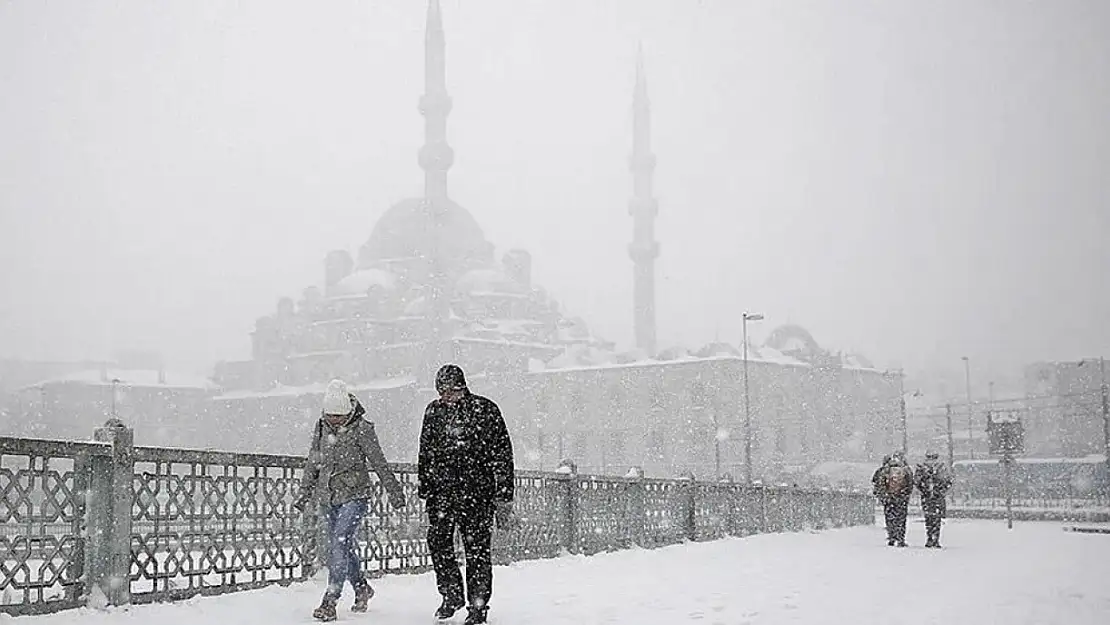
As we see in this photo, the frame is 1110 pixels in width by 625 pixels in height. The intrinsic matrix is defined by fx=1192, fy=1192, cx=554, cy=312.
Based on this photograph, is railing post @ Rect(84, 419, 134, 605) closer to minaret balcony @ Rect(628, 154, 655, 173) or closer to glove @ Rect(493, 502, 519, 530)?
glove @ Rect(493, 502, 519, 530)

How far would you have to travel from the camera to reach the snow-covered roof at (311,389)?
218ft

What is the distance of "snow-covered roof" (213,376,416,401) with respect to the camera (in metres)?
66.3

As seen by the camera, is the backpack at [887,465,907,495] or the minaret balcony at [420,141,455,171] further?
the minaret balcony at [420,141,455,171]

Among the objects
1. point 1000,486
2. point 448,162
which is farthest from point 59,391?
point 1000,486

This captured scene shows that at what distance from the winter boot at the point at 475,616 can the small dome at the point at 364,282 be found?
2636 inches

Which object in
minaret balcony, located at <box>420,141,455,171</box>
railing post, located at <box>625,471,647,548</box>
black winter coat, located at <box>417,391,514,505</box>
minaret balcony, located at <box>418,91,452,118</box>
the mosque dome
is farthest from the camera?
the mosque dome

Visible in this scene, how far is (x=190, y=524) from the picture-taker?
7.16 metres

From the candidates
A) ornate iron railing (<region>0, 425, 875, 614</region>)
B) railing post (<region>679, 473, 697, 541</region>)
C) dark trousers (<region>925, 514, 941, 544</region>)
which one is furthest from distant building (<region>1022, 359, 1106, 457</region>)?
ornate iron railing (<region>0, 425, 875, 614</region>)

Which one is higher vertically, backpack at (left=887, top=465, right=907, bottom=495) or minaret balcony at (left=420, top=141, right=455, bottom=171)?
minaret balcony at (left=420, top=141, right=455, bottom=171)

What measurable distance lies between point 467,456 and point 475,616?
2.77ft

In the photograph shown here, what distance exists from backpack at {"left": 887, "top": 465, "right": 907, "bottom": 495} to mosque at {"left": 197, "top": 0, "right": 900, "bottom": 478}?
36968 mm

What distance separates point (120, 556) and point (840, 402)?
59.0 meters

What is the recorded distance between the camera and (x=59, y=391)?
7631cm

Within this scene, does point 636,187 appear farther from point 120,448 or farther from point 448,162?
point 120,448
